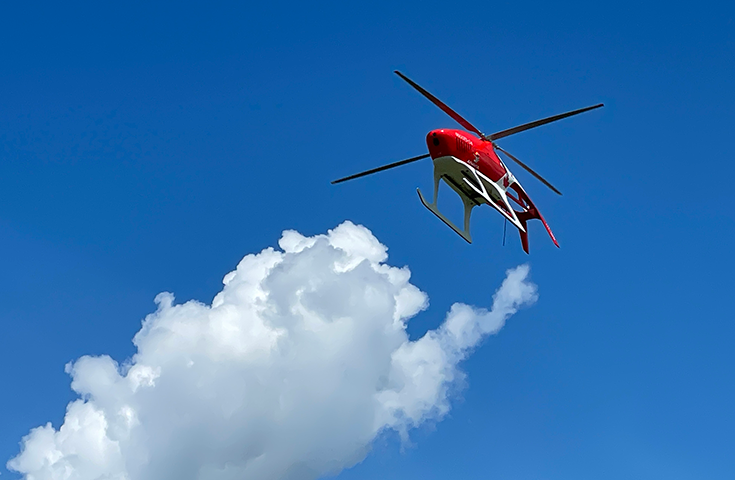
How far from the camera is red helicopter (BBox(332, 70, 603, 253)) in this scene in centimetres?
7350

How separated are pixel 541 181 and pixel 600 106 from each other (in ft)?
39.8

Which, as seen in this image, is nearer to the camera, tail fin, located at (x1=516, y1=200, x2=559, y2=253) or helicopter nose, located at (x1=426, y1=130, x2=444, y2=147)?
helicopter nose, located at (x1=426, y1=130, x2=444, y2=147)

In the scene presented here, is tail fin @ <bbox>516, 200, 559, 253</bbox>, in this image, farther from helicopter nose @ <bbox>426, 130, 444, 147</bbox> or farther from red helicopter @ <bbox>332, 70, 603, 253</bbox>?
helicopter nose @ <bbox>426, 130, 444, 147</bbox>

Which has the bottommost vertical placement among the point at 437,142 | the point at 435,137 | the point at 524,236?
the point at 524,236

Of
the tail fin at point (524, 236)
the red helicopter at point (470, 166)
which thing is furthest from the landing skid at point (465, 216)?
the tail fin at point (524, 236)

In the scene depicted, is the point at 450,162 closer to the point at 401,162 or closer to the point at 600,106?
the point at 401,162

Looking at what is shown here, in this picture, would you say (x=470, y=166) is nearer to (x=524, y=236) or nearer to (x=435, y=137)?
(x=435, y=137)

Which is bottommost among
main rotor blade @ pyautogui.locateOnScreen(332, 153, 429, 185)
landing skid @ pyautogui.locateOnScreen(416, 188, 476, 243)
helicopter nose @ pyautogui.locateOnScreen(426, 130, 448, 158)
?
landing skid @ pyautogui.locateOnScreen(416, 188, 476, 243)

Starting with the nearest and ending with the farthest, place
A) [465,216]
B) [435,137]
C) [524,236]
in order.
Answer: [435,137], [465,216], [524,236]

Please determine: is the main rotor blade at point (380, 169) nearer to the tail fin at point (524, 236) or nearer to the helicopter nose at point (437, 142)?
the helicopter nose at point (437, 142)

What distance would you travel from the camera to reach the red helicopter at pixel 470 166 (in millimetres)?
73500

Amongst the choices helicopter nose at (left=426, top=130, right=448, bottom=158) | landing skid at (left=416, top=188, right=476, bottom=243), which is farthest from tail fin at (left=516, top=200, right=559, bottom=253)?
helicopter nose at (left=426, top=130, right=448, bottom=158)

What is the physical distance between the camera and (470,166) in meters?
74.7

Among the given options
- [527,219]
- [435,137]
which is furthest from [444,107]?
[527,219]
